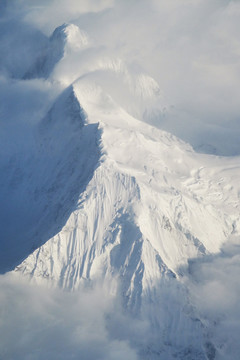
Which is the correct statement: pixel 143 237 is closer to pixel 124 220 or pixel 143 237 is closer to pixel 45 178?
pixel 124 220

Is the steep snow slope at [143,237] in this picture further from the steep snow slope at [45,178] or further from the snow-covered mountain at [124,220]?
the steep snow slope at [45,178]

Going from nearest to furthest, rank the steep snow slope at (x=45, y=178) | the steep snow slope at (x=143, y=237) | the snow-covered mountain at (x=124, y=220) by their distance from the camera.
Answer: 1. the steep snow slope at (x=143, y=237)
2. the snow-covered mountain at (x=124, y=220)
3. the steep snow slope at (x=45, y=178)

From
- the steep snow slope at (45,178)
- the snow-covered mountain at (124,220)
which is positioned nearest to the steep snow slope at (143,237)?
the snow-covered mountain at (124,220)

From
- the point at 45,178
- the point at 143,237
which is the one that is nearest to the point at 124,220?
the point at 143,237

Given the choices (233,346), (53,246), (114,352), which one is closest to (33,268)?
(53,246)

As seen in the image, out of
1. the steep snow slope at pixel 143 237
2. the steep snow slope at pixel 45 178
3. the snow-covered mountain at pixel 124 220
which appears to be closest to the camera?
the steep snow slope at pixel 143 237

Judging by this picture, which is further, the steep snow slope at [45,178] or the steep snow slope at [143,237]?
the steep snow slope at [45,178]

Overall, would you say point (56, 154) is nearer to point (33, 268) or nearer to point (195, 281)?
point (33, 268)
